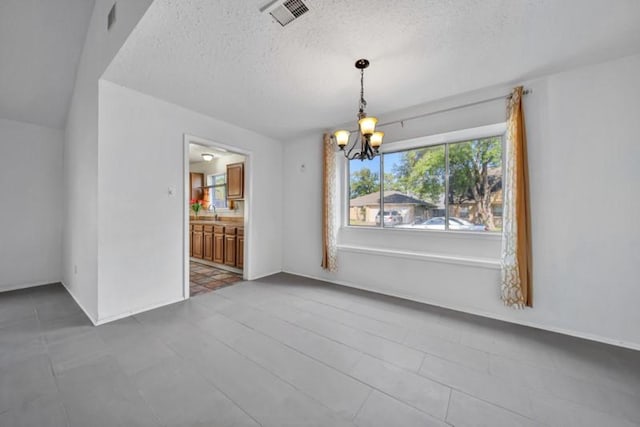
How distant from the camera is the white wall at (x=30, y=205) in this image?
3.72 meters

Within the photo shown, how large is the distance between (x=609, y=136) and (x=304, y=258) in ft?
13.2

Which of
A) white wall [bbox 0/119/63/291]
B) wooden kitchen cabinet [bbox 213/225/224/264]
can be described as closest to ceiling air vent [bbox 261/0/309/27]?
wooden kitchen cabinet [bbox 213/225/224/264]

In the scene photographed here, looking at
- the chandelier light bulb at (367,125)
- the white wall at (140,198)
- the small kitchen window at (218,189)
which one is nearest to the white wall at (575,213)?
the chandelier light bulb at (367,125)

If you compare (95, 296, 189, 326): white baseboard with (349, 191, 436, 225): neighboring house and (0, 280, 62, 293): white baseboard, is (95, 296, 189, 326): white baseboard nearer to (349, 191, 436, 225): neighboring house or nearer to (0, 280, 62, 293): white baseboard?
(0, 280, 62, 293): white baseboard

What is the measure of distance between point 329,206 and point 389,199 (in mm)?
955

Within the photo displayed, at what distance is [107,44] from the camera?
237cm

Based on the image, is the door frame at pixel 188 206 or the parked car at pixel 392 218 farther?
the parked car at pixel 392 218

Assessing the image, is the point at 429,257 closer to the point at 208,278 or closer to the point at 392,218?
the point at 392,218

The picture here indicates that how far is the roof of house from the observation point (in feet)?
12.0

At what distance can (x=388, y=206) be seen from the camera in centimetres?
389

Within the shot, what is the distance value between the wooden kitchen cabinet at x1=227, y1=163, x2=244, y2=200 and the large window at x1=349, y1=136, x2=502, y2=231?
2.40 metres

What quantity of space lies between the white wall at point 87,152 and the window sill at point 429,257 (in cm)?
322

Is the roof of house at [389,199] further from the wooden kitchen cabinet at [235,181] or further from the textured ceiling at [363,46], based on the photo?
the wooden kitchen cabinet at [235,181]

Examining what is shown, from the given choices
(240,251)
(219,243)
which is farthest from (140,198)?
(219,243)
